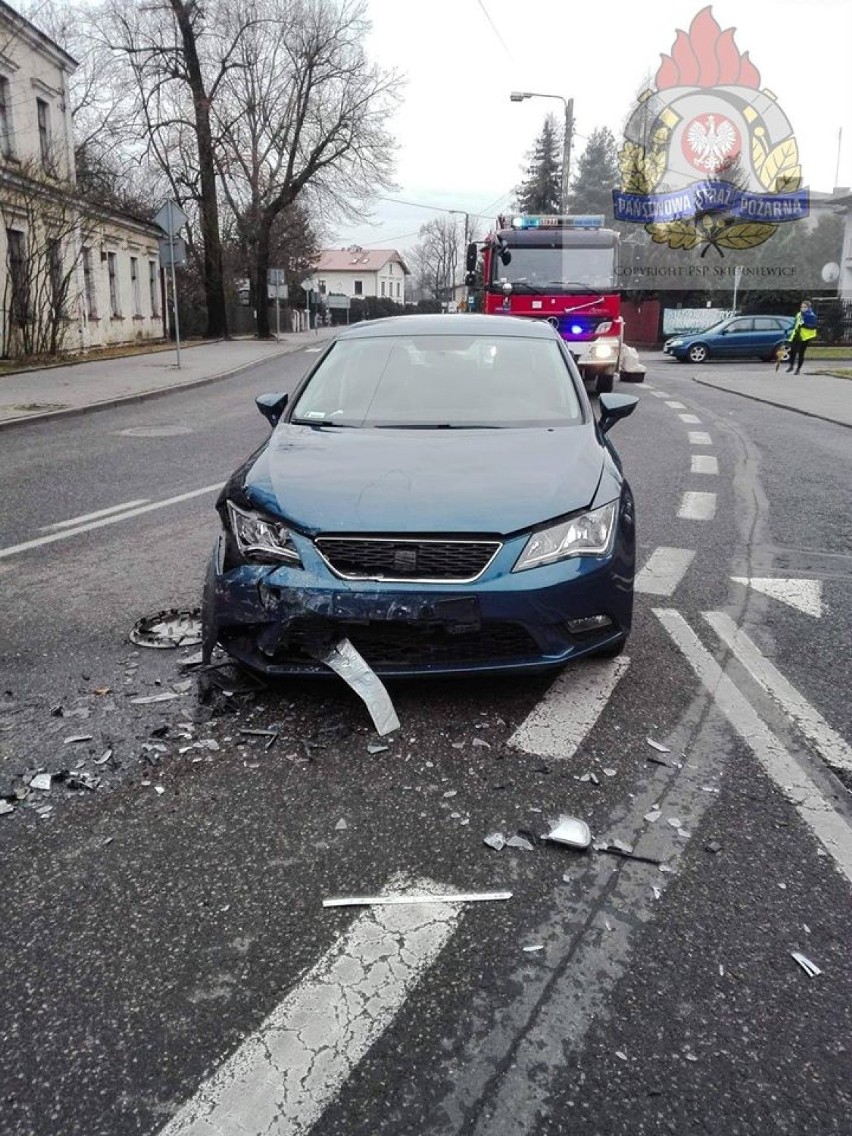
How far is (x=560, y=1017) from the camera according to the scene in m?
2.05

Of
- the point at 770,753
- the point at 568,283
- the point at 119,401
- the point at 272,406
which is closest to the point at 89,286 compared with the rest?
the point at 119,401

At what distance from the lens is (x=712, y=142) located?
3862 cm

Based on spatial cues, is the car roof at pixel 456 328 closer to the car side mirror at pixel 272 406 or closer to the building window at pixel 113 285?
the car side mirror at pixel 272 406

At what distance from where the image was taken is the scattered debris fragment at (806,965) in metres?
2.21

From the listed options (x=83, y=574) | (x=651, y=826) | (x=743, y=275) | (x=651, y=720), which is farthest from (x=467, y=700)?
(x=743, y=275)

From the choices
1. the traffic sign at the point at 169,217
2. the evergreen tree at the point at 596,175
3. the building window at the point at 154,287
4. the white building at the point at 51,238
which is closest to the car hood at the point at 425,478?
the traffic sign at the point at 169,217

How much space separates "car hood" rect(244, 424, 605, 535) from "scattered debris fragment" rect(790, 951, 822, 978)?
1739 mm

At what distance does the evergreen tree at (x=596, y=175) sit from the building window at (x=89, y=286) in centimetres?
5216

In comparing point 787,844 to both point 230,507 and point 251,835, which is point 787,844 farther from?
point 230,507

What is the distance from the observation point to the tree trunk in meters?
36.2

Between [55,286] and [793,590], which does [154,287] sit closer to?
[55,286]

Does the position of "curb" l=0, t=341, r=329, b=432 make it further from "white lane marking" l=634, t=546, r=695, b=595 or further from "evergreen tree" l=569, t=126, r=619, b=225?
"evergreen tree" l=569, t=126, r=619, b=225

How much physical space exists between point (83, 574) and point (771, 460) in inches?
316

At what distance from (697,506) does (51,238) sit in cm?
2012
